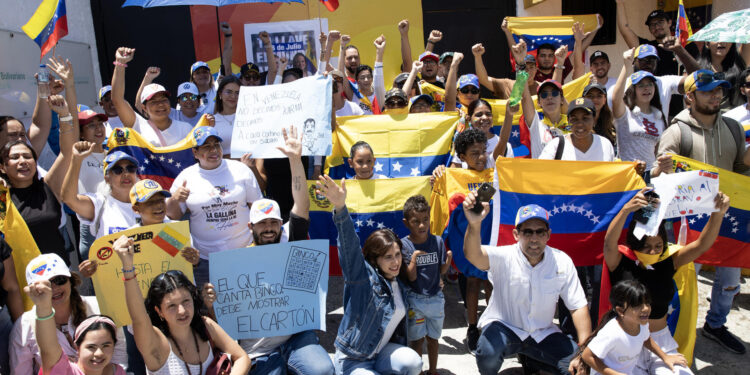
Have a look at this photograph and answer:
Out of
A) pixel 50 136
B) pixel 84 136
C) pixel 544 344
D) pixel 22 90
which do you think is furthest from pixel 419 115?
pixel 22 90

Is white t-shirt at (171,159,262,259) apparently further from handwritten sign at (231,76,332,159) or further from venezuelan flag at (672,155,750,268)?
venezuelan flag at (672,155,750,268)

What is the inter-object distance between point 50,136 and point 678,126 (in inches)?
245

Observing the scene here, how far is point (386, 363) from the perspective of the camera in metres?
4.06

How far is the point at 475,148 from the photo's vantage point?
5.44m

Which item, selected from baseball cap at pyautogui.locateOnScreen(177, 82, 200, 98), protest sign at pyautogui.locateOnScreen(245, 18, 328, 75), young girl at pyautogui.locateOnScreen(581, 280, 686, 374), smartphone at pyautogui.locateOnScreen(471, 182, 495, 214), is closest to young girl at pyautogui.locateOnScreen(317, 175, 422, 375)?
smartphone at pyautogui.locateOnScreen(471, 182, 495, 214)

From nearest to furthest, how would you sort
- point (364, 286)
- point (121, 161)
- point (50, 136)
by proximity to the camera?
1. point (364, 286)
2. point (121, 161)
3. point (50, 136)

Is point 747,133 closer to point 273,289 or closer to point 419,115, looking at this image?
point 419,115

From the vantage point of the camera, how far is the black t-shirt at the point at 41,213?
14.3 ft

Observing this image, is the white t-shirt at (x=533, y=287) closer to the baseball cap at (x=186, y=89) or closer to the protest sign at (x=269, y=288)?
the protest sign at (x=269, y=288)

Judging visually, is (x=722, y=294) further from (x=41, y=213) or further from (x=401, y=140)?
(x=41, y=213)

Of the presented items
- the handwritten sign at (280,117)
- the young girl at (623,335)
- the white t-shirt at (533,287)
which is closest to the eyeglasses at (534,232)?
the white t-shirt at (533,287)

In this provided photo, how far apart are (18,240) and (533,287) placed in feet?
12.1

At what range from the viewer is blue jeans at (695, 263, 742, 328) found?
5043 millimetres

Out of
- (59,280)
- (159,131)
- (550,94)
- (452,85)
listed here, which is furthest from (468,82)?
(59,280)
